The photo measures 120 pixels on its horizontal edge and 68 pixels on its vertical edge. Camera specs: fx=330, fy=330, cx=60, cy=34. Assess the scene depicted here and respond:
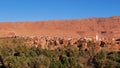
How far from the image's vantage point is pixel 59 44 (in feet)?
132

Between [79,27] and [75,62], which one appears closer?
[75,62]

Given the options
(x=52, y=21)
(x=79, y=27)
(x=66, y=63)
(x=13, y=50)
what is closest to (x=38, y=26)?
(x=52, y=21)

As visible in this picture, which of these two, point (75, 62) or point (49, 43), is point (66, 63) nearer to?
point (75, 62)

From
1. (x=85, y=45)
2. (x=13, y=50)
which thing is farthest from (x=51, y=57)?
(x=85, y=45)

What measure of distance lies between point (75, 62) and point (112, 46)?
10.5m

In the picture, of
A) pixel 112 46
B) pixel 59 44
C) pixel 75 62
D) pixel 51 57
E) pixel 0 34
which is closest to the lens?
pixel 75 62

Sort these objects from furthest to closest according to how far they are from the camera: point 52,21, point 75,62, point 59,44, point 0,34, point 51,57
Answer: point 52,21
point 0,34
point 59,44
point 51,57
point 75,62

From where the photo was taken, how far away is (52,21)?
102000 mm

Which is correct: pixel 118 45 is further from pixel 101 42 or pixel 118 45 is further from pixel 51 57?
pixel 51 57

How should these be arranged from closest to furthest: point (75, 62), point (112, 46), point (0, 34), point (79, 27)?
point (75, 62) < point (112, 46) < point (0, 34) < point (79, 27)

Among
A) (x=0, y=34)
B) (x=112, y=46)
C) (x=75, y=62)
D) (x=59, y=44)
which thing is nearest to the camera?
(x=75, y=62)

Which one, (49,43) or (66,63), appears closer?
(66,63)

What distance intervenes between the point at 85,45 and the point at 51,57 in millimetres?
7784

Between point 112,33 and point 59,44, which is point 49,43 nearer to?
point 59,44
